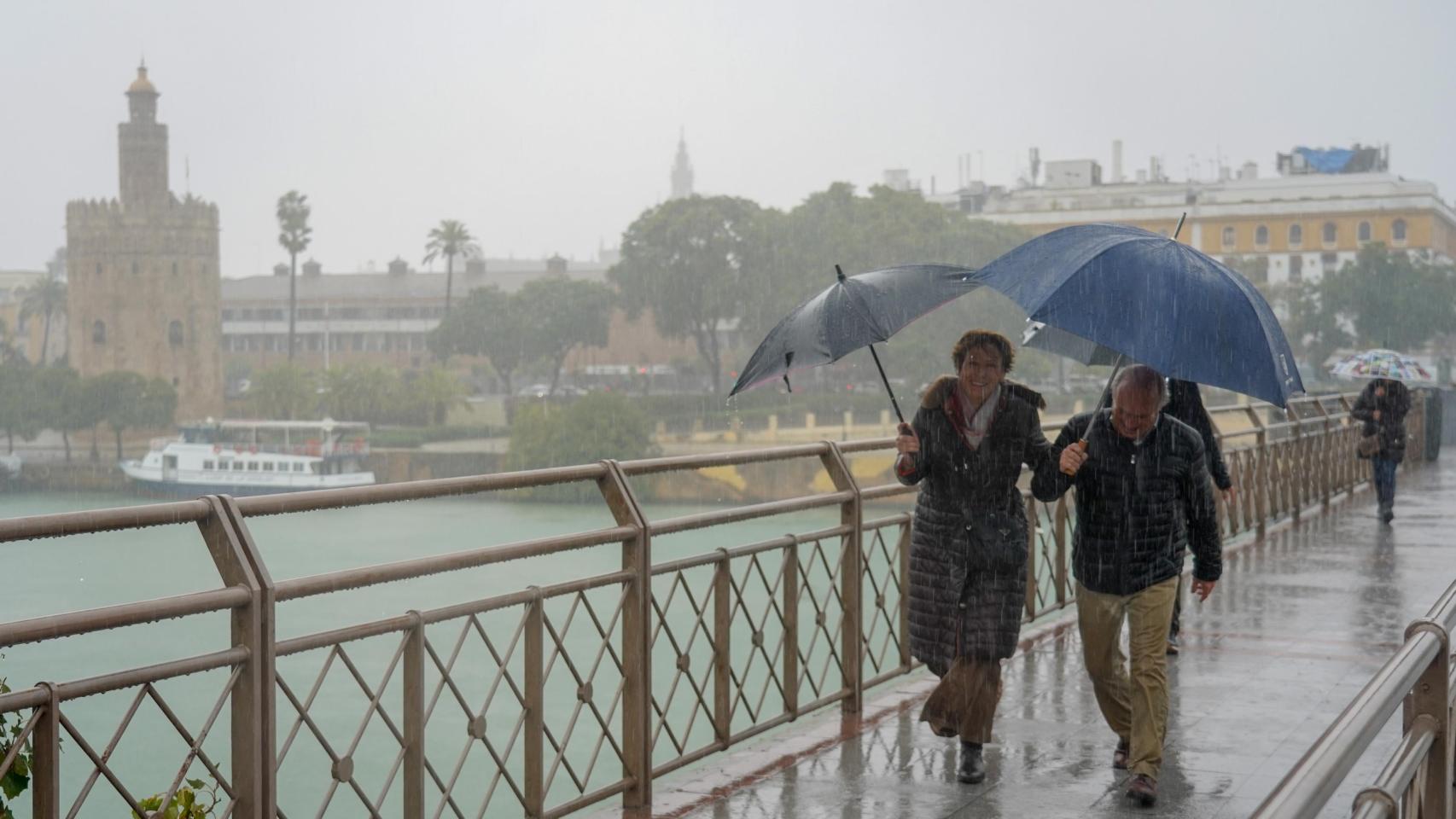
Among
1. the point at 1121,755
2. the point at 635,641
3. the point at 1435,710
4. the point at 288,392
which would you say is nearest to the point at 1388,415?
the point at 1121,755

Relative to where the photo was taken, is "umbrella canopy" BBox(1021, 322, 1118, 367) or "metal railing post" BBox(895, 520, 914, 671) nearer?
"umbrella canopy" BBox(1021, 322, 1118, 367)

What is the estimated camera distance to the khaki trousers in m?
5.01

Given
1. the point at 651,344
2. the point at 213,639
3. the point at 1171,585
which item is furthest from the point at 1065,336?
the point at 651,344

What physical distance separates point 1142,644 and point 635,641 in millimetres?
1620

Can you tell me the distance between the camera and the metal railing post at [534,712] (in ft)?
14.7

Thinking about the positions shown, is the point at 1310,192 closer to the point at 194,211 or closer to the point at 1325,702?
the point at 194,211

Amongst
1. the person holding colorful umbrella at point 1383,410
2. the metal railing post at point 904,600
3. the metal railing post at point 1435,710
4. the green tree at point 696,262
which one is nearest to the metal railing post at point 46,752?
the metal railing post at point 1435,710

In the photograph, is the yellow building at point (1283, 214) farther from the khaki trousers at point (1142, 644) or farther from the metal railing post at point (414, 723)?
the metal railing post at point (414, 723)

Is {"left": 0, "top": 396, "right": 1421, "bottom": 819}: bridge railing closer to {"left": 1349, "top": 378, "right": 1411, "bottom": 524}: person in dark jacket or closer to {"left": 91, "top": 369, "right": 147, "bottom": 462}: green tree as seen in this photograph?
{"left": 1349, "top": 378, "right": 1411, "bottom": 524}: person in dark jacket

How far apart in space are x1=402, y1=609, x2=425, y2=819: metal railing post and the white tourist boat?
8035 centimetres

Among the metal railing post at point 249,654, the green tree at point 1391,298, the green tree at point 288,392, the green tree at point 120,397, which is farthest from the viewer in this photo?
the green tree at point 120,397

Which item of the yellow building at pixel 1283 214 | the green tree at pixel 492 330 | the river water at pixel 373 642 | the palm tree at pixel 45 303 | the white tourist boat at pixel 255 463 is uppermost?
the yellow building at pixel 1283 214

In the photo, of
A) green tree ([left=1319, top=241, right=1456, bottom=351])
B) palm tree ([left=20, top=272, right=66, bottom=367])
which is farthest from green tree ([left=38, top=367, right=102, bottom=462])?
green tree ([left=1319, top=241, right=1456, bottom=351])

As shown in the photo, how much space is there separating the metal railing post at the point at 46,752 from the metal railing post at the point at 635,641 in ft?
6.72
